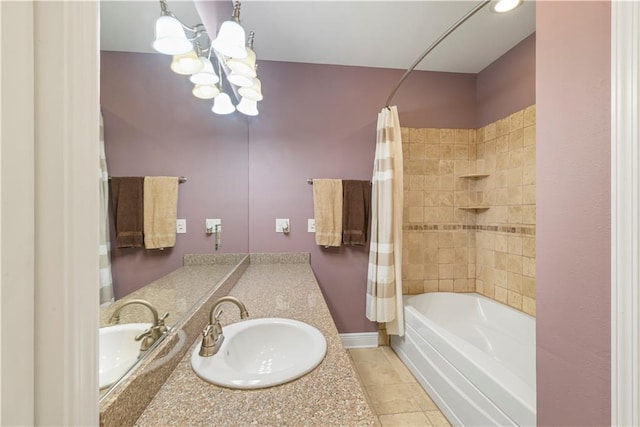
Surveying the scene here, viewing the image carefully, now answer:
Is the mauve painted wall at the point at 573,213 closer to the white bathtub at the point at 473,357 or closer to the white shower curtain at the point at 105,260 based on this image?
the white bathtub at the point at 473,357

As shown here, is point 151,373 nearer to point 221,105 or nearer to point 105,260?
point 105,260

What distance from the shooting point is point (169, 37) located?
0.87m

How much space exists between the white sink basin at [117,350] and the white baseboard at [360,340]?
1.90 meters

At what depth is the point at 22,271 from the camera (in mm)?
276

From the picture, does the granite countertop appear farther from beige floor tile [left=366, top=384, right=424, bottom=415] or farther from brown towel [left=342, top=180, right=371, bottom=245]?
brown towel [left=342, top=180, right=371, bottom=245]

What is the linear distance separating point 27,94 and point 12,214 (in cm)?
13

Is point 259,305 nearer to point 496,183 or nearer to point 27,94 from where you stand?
point 27,94

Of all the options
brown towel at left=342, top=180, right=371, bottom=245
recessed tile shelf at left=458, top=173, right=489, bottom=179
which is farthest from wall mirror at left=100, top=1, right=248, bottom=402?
recessed tile shelf at left=458, top=173, right=489, bottom=179

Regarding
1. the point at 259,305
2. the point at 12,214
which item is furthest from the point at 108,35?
the point at 259,305

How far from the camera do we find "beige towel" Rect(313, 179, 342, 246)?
2.18m

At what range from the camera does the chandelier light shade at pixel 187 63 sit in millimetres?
1010

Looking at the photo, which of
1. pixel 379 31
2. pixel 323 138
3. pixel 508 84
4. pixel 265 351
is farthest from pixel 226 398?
pixel 508 84

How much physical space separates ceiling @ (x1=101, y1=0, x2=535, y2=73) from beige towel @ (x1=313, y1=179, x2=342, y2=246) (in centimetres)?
106

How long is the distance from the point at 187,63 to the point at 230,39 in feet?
0.73
